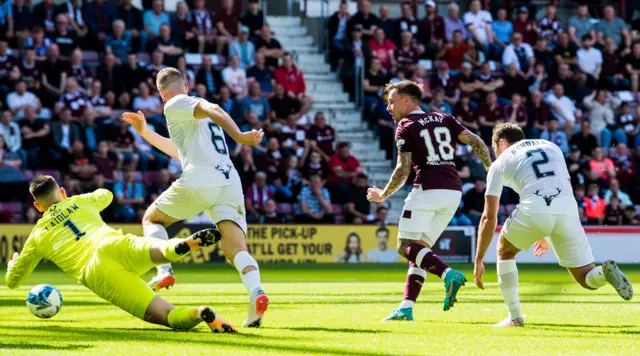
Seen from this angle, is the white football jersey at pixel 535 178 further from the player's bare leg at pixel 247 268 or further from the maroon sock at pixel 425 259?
the player's bare leg at pixel 247 268

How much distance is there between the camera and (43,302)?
28.6 ft

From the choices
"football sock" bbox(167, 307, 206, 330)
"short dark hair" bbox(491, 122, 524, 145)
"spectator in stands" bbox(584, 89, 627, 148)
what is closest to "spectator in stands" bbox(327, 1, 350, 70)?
"spectator in stands" bbox(584, 89, 627, 148)

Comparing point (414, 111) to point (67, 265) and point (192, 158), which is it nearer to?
point (192, 158)

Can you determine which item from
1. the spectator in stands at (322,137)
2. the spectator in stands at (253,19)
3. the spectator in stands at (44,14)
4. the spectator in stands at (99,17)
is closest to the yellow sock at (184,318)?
the spectator in stands at (322,137)

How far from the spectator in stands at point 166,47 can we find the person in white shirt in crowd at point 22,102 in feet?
9.85

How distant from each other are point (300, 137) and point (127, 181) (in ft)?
13.9

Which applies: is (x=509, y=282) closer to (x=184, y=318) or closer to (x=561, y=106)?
(x=184, y=318)

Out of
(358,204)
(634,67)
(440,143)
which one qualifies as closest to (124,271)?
(440,143)

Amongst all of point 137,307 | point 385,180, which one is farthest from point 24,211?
point 137,307

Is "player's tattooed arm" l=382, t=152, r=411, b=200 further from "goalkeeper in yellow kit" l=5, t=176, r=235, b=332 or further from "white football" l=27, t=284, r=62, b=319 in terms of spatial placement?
"white football" l=27, t=284, r=62, b=319

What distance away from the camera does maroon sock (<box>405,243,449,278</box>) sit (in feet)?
30.0

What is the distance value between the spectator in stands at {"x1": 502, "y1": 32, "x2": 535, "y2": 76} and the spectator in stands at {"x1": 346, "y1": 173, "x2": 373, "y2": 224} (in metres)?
5.93

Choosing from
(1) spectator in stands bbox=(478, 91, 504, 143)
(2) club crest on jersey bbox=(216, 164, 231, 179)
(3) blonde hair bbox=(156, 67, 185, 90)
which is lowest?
(1) spectator in stands bbox=(478, 91, 504, 143)

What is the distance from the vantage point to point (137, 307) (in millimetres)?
8016
